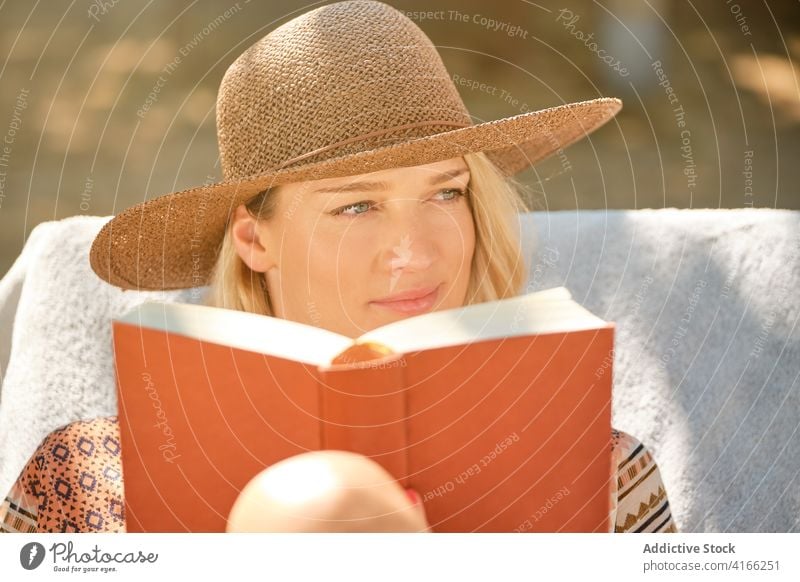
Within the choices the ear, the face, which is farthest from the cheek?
the ear

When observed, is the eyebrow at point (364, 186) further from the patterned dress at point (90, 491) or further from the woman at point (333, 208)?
the patterned dress at point (90, 491)

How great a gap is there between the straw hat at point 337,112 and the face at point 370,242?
27 mm

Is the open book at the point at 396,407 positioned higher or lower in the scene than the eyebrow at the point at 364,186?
lower

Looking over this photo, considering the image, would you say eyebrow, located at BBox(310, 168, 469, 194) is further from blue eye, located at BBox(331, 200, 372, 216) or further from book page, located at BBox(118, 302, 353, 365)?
book page, located at BBox(118, 302, 353, 365)

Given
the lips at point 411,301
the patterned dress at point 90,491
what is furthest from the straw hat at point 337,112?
the patterned dress at point 90,491

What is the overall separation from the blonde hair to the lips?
0.35 ft

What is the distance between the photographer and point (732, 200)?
41.6 inches

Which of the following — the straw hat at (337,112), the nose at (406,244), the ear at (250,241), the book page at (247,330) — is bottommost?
the book page at (247,330)

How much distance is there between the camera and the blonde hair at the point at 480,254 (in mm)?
837

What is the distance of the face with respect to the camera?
751 mm
